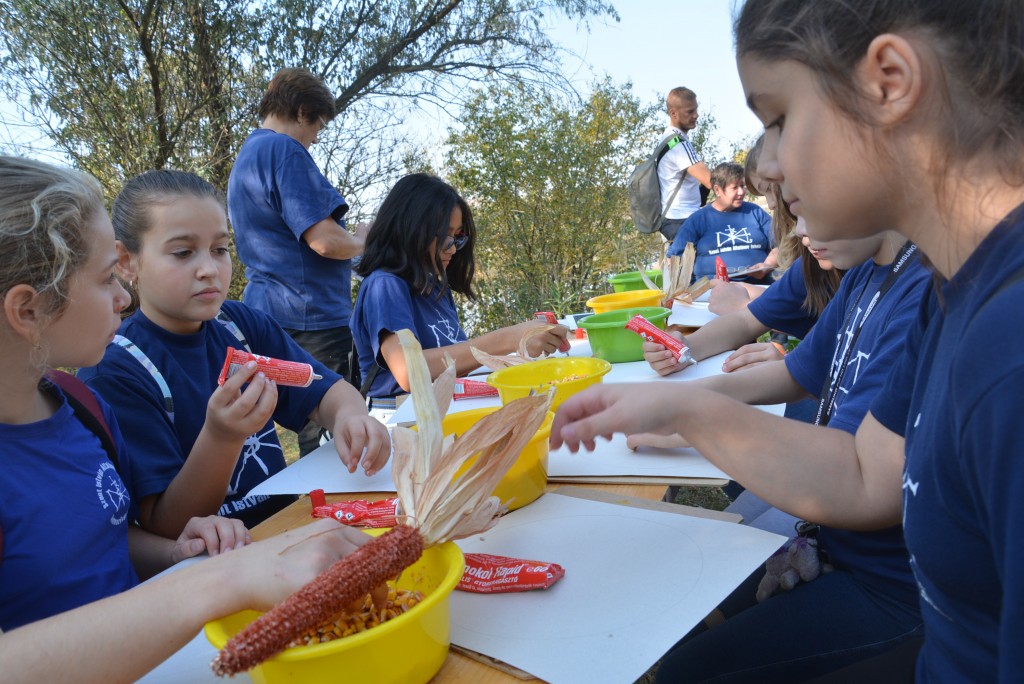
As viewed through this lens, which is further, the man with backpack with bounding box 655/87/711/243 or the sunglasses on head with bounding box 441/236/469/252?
the man with backpack with bounding box 655/87/711/243

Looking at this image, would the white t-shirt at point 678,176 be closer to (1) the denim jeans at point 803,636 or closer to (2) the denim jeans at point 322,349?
(2) the denim jeans at point 322,349

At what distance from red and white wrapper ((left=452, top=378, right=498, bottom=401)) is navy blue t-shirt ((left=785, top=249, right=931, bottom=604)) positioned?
106 cm

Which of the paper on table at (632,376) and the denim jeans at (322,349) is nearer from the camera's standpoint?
the paper on table at (632,376)

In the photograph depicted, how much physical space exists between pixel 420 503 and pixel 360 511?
0.40 m

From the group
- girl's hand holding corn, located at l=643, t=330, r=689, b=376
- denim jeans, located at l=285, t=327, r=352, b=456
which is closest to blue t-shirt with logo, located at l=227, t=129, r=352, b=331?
denim jeans, located at l=285, t=327, r=352, b=456

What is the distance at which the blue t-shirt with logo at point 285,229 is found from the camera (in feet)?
11.3

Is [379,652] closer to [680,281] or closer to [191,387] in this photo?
[191,387]

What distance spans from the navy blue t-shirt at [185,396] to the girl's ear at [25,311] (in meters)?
0.44

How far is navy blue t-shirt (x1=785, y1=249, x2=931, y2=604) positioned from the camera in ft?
3.93

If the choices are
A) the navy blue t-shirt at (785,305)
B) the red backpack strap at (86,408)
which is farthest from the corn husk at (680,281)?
the red backpack strap at (86,408)

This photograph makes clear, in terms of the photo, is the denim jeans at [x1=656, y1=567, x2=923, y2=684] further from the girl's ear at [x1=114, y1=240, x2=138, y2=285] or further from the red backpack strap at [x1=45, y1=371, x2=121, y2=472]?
the girl's ear at [x1=114, y1=240, x2=138, y2=285]

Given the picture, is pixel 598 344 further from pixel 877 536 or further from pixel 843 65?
pixel 843 65

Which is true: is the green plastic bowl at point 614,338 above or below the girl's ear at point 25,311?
below

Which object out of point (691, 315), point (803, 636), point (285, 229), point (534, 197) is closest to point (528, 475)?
point (803, 636)
